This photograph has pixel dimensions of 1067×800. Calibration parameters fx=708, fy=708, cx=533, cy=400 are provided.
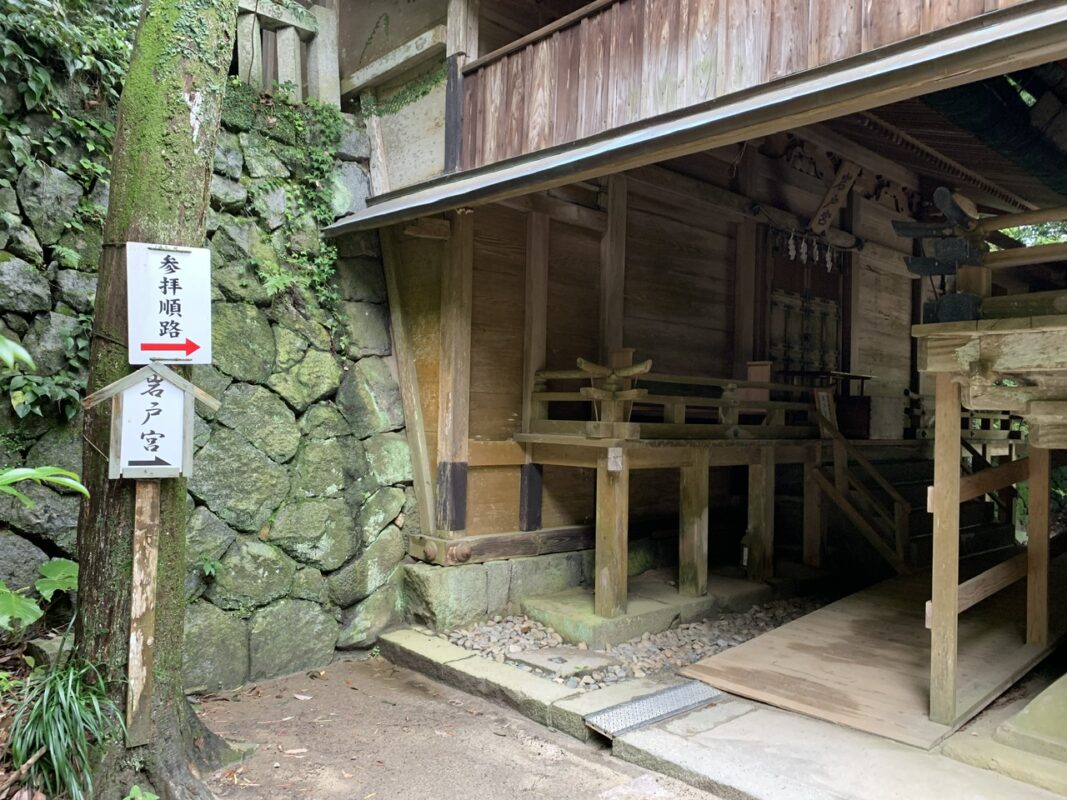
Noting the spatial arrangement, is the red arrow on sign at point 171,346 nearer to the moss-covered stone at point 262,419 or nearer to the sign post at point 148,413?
the sign post at point 148,413

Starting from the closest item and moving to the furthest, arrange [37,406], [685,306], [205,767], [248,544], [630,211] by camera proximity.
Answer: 1. [205,767]
2. [37,406]
3. [248,544]
4. [630,211]
5. [685,306]

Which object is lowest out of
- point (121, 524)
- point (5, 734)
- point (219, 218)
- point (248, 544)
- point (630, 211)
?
point (5, 734)

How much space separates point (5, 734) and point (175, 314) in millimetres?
2182

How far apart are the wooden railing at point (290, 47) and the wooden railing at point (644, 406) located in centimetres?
375

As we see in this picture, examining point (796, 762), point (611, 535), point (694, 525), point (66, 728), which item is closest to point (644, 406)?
point (694, 525)

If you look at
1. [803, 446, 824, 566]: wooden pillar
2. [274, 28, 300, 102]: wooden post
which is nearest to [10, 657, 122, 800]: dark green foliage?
[274, 28, 300, 102]: wooden post

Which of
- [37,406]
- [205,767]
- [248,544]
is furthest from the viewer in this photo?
[248,544]

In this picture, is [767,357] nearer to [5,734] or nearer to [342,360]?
[342,360]

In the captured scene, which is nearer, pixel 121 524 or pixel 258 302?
pixel 121 524

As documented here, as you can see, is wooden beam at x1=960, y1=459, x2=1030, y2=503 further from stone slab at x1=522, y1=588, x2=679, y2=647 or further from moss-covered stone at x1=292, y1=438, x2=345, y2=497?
moss-covered stone at x1=292, y1=438, x2=345, y2=497

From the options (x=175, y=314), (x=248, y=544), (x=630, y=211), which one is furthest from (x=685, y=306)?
(x=175, y=314)

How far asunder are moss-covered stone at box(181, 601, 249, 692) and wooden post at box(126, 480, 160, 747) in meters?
1.87

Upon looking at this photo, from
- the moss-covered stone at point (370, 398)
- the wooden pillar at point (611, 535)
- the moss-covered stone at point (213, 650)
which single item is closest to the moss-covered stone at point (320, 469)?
the moss-covered stone at point (370, 398)

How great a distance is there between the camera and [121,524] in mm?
3490
